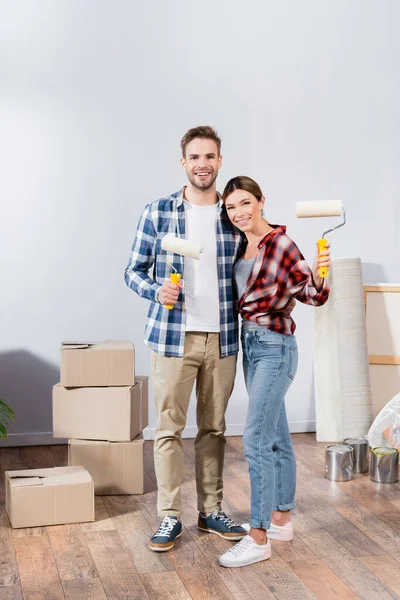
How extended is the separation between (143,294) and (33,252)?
174cm

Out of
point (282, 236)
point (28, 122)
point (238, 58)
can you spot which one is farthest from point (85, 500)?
point (238, 58)

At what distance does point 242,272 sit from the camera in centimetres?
315

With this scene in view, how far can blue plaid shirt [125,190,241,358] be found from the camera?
10.4 feet

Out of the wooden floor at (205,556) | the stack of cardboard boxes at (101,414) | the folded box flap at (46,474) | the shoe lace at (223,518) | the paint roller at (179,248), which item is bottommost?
the wooden floor at (205,556)

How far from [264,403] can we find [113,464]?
1.17 m

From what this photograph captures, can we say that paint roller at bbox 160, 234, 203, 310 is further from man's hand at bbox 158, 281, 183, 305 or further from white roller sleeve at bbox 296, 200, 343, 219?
white roller sleeve at bbox 296, 200, 343, 219

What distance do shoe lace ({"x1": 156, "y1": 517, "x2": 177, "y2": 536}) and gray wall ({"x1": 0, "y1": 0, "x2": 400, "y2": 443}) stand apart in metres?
1.71

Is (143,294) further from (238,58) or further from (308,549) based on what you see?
(238,58)

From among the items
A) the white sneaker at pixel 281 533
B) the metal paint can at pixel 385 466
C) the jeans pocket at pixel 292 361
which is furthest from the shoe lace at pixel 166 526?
the metal paint can at pixel 385 466

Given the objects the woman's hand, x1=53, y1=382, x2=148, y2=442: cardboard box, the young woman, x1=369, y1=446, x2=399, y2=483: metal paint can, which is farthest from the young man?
x1=369, y1=446, x2=399, y2=483: metal paint can

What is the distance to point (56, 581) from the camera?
292cm

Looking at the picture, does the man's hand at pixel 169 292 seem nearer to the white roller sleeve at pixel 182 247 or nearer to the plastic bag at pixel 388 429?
the white roller sleeve at pixel 182 247

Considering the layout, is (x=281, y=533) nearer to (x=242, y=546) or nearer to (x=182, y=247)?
(x=242, y=546)

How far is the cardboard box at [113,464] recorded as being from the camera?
12.8 feet
